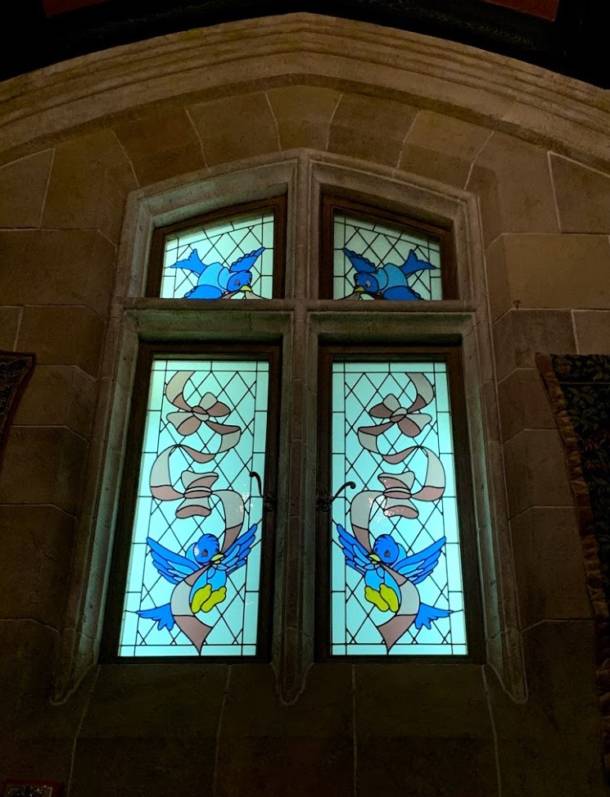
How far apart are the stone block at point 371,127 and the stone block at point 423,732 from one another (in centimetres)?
215

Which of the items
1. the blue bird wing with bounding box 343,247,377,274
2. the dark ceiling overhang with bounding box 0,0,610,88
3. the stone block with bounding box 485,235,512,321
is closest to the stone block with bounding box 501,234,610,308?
the stone block with bounding box 485,235,512,321

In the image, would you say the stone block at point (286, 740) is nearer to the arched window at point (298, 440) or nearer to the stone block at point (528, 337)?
the arched window at point (298, 440)

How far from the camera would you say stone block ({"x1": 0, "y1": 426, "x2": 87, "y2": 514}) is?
338 cm

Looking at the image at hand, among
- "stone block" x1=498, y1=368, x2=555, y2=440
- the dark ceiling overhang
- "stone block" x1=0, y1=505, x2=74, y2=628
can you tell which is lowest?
"stone block" x1=0, y1=505, x2=74, y2=628

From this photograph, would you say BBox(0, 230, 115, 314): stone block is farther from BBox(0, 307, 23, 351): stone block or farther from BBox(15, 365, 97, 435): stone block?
BBox(15, 365, 97, 435): stone block

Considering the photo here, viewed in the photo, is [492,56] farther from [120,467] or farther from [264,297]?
[120,467]

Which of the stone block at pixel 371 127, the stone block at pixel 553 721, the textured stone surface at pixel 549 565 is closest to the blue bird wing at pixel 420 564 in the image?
the textured stone surface at pixel 549 565

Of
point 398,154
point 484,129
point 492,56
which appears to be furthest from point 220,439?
point 492,56

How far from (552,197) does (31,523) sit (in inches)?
92.6

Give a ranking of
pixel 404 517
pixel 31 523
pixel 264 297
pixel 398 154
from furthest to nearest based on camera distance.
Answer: pixel 398 154
pixel 264 297
pixel 404 517
pixel 31 523

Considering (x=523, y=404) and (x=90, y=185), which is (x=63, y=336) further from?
(x=523, y=404)

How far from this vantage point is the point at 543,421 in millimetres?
3508

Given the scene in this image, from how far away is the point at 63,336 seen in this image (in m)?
3.73

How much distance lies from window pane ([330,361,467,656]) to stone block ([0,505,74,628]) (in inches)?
34.2
